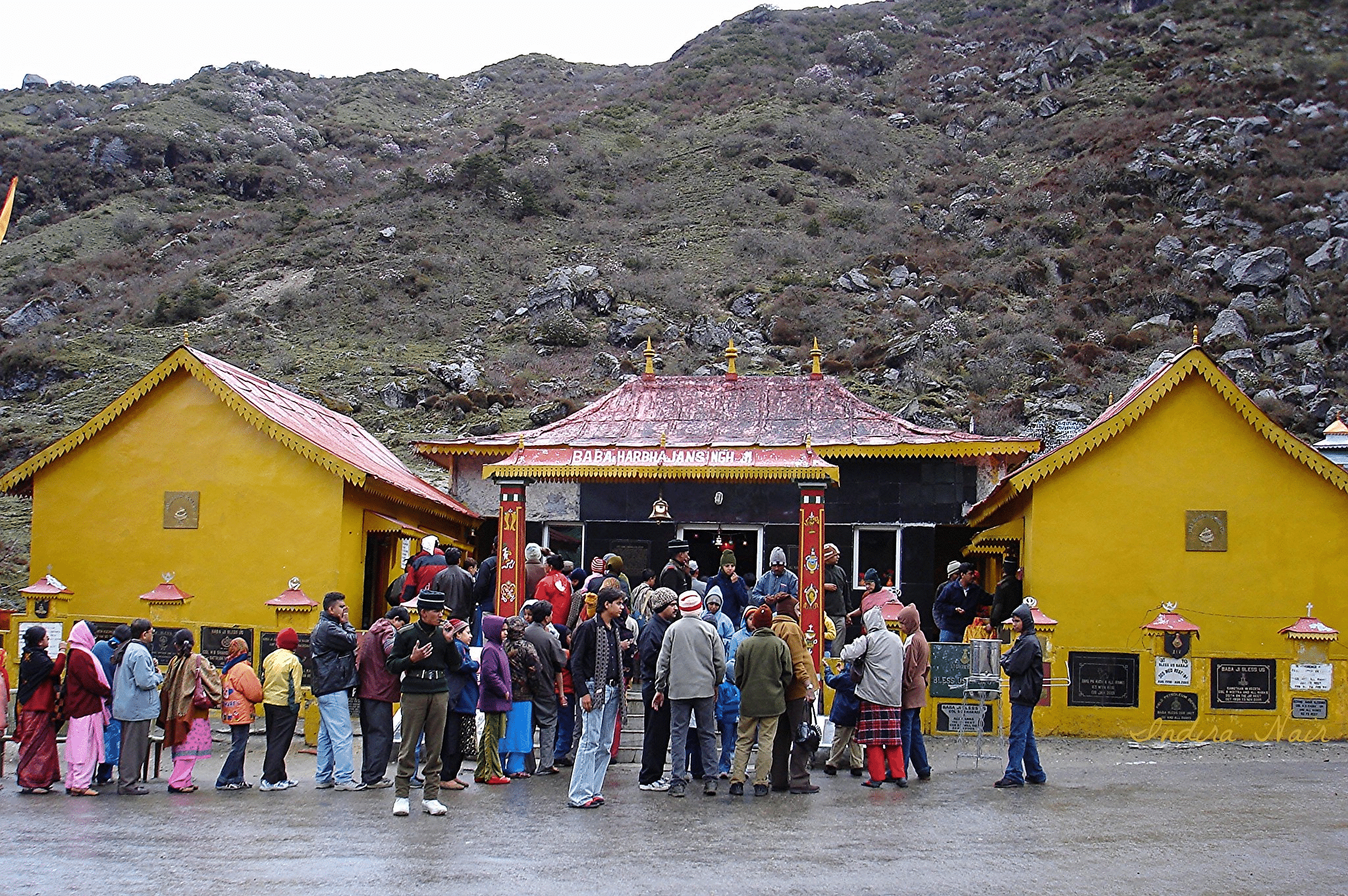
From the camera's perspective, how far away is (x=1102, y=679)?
1518 cm

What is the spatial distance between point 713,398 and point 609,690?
1187 cm

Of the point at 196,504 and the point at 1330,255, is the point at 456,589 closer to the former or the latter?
the point at 196,504

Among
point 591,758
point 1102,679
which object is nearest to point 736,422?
point 1102,679

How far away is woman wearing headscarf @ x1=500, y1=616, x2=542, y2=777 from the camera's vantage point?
37.9 feet

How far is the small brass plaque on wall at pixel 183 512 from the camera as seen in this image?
17.7m

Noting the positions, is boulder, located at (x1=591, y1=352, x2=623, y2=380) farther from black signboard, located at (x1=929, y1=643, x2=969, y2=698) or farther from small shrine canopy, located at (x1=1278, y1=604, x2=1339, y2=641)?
small shrine canopy, located at (x1=1278, y1=604, x2=1339, y2=641)

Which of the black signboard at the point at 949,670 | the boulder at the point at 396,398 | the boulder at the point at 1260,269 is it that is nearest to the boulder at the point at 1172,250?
the boulder at the point at 1260,269

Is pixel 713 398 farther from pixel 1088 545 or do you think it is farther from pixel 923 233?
pixel 923 233

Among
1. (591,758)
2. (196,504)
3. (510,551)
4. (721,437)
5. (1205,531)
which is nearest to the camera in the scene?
(591,758)

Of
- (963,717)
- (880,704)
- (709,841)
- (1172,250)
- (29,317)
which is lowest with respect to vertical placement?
(709,841)

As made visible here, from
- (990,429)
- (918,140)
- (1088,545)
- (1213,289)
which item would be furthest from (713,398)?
(918,140)

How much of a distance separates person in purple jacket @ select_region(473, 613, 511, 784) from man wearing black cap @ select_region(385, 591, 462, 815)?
121 cm

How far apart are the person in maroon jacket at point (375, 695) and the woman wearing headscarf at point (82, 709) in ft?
7.91

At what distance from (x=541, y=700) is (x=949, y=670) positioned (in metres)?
5.50
